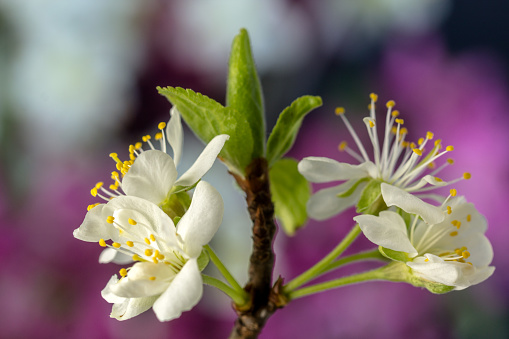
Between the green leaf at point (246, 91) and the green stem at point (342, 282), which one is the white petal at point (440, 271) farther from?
the green leaf at point (246, 91)

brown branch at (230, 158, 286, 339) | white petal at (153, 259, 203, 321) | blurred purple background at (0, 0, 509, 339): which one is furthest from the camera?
blurred purple background at (0, 0, 509, 339)

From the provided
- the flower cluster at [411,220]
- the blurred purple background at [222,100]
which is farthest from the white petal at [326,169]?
the blurred purple background at [222,100]

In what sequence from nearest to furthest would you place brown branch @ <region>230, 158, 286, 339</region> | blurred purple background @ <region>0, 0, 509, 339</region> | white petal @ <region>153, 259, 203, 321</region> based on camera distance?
white petal @ <region>153, 259, 203, 321</region> < brown branch @ <region>230, 158, 286, 339</region> < blurred purple background @ <region>0, 0, 509, 339</region>

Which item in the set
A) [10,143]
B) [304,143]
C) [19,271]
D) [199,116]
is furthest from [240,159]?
[10,143]

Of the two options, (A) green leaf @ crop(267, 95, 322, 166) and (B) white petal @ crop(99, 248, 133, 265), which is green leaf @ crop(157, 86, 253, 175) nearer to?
(A) green leaf @ crop(267, 95, 322, 166)

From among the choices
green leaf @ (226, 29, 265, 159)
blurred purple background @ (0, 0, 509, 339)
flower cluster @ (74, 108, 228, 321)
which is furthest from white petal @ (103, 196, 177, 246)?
blurred purple background @ (0, 0, 509, 339)

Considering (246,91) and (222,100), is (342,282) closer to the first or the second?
(246,91)

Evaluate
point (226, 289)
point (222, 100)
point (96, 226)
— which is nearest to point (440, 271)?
point (226, 289)
